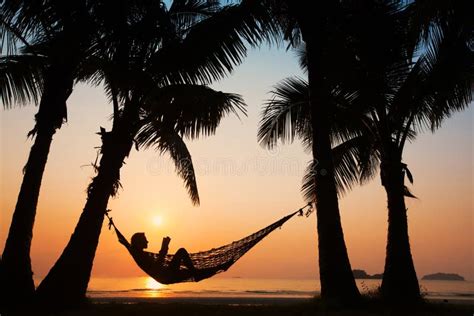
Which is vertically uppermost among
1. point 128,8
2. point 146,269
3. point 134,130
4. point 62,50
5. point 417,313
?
point 128,8

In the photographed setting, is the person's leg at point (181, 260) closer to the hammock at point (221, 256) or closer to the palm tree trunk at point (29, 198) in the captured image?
the hammock at point (221, 256)

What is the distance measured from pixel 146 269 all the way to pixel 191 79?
2.90 meters

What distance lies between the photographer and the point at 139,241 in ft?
24.7

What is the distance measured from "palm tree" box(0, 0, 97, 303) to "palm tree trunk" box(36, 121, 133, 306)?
0.35 metres

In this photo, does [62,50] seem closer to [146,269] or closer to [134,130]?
[134,130]

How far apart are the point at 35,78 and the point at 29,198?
2.16 m

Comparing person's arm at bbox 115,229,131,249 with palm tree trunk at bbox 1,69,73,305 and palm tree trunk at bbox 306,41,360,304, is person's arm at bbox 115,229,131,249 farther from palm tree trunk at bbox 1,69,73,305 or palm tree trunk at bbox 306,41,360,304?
palm tree trunk at bbox 306,41,360,304

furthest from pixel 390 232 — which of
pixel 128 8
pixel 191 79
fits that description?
pixel 128 8

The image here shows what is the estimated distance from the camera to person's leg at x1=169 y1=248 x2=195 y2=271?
24.1ft

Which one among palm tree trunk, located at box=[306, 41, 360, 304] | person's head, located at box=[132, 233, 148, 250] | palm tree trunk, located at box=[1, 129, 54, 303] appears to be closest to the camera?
palm tree trunk, located at box=[1, 129, 54, 303]

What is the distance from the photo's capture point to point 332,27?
27.9ft

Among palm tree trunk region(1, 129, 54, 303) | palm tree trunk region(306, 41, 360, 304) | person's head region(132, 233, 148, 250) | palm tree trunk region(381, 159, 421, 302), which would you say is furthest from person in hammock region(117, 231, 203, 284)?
palm tree trunk region(381, 159, 421, 302)

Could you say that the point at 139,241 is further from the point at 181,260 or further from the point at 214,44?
the point at 214,44

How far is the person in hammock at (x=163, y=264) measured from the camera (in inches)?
287
